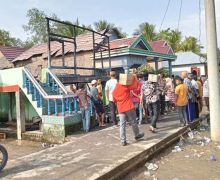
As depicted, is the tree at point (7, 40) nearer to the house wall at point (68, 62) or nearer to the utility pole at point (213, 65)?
the house wall at point (68, 62)

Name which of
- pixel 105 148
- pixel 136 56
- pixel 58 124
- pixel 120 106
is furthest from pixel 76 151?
pixel 136 56

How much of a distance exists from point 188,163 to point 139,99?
3653 millimetres

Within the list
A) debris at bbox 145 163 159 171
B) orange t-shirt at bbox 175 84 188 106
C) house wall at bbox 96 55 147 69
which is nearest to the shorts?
orange t-shirt at bbox 175 84 188 106

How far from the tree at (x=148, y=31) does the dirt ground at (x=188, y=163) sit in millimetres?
31268

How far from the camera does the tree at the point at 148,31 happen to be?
39406mm

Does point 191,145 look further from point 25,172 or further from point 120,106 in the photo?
point 25,172

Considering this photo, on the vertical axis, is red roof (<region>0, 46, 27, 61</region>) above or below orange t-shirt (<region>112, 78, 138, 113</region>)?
above

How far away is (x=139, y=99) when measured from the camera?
1044 cm

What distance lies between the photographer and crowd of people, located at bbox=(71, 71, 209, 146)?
7594 mm

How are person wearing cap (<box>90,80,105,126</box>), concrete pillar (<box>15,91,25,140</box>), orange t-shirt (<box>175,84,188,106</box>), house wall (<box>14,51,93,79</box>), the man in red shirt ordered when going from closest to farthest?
1. the man in red shirt
2. orange t-shirt (<box>175,84,188,106</box>)
3. person wearing cap (<box>90,80,105,126</box>)
4. concrete pillar (<box>15,91,25,140</box>)
5. house wall (<box>14,51,93,79</box>)

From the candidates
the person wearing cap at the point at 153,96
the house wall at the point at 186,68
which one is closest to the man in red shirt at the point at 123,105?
the person wearing cap at the point at 153,96

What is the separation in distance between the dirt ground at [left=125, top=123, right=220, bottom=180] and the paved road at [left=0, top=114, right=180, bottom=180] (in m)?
0.40

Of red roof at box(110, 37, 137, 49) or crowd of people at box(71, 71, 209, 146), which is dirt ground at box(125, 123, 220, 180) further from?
red roof at box(110, 37, 137, 49)

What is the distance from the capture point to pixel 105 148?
7539mm
